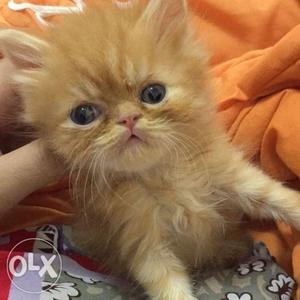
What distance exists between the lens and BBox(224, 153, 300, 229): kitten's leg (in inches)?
42.1

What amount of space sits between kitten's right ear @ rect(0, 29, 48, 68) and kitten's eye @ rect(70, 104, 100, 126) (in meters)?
0.13

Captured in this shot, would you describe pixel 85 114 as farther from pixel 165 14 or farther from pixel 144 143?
pixel 165 14

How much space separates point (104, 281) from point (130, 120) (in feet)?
1.06

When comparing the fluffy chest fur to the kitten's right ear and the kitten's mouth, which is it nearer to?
the kitten's mouth

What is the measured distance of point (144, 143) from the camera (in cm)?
94

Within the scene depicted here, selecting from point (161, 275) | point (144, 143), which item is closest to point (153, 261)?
point (161, 275)

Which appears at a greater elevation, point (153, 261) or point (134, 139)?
point (134, 139)

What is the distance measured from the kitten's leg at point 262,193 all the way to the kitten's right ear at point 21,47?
1.28 ft

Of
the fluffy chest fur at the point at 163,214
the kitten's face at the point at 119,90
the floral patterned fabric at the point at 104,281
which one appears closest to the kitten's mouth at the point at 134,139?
the kitten's face at the point at 119,90

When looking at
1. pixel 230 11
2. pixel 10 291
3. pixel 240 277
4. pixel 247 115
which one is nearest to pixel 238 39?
pixel 230 11

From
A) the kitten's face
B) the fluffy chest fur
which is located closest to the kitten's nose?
the kitten's face

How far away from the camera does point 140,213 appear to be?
1.03 metres

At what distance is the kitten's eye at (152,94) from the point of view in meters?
0.94

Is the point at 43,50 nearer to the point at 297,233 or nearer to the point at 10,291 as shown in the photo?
the point at 10,291
